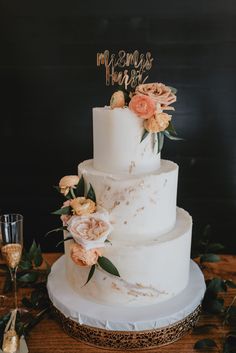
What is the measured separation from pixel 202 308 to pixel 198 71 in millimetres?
1402

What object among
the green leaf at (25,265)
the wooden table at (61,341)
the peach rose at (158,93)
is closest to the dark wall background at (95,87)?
the green leaf at (25,265)

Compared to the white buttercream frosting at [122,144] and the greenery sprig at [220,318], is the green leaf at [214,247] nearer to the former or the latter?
the greenery sprig at [220,318]

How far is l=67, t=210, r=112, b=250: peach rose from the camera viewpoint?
4.33ft

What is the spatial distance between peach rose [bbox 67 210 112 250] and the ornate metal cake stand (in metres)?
0.27

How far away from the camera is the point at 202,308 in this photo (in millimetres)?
1605

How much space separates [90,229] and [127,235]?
16 centimetres

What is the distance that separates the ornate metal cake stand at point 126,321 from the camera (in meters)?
1.35

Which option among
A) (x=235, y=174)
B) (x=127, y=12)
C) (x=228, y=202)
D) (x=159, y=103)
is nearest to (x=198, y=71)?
(x=127, y=12)

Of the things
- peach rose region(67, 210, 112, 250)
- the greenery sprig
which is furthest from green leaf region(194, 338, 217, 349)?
peach rose region(67, 210, 112, 250)

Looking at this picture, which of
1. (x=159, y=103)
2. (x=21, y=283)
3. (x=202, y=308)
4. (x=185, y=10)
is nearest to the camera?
(x=159, y=103)

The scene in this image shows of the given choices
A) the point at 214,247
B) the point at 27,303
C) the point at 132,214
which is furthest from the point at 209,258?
the point at 27,303

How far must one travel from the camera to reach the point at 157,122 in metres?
1.34

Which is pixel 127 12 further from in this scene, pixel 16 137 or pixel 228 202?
pixel 228 202

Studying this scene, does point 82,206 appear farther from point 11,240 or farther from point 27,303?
point 27,303
